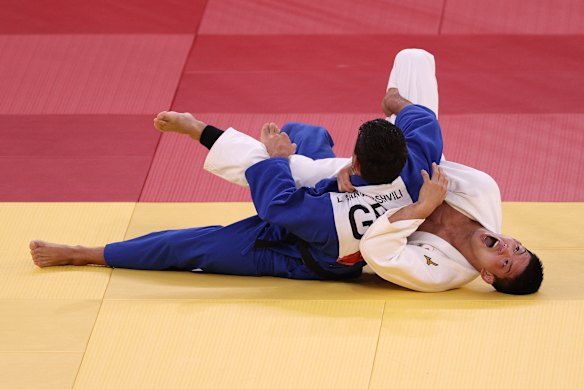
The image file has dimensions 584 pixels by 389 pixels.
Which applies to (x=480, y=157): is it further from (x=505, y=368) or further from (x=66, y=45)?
(x=66, y=45)

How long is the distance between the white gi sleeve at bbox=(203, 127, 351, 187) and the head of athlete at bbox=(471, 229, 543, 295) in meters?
0.74

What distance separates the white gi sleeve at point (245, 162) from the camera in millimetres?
4703

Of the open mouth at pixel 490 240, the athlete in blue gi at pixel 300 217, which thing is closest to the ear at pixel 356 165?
the athlete in blue gi at pixel 300 217

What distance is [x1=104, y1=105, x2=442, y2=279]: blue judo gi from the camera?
449 cm

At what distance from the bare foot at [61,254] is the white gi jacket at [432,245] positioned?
1.31m

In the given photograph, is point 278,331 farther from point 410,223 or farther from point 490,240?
point 490,240

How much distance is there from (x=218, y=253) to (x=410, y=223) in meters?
0.93

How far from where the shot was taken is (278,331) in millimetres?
4344

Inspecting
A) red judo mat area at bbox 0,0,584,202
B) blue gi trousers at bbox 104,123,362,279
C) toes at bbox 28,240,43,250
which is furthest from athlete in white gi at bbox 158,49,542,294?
red judo mat area at bbox 0,0,584,202

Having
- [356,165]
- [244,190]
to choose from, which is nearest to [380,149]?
[356,165]

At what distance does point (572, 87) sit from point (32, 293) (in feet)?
12.3

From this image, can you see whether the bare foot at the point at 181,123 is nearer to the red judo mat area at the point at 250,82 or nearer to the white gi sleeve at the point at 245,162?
the white gi sleeve at the point at 245,162

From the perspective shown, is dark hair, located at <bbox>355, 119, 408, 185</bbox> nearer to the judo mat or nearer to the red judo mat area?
the judo mat

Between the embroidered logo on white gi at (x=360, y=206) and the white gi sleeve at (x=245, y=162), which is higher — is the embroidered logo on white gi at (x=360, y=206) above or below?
below
